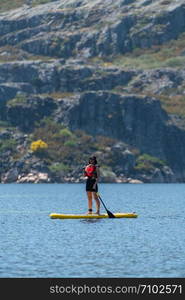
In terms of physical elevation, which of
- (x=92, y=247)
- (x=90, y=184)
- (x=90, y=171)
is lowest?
(x=90, y=184)

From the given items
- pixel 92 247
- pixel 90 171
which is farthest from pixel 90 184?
pixel 92 247

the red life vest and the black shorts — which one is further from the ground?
the red life vest

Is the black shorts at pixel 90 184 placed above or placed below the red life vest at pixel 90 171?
below

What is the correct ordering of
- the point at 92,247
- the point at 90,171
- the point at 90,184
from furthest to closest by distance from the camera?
the point at 90,184 → the point at 90,171 → the point at 92,247

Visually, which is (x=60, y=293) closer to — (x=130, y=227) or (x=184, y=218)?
(x=130, y=227)

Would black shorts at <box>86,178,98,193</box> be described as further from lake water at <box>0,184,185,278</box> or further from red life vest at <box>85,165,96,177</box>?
lake water at <box>0,184,185,278</box>

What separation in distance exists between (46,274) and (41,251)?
32.3 ft

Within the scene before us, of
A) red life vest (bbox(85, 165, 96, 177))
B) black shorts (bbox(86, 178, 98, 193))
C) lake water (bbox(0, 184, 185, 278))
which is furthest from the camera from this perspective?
red life vest (bbox(85, 165, 96, 177))

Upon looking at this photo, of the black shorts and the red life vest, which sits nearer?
the black shorts

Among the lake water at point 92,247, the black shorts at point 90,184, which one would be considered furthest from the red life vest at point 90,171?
the lake water at point 92,247

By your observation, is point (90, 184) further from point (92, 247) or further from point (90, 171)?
point (92, 247)

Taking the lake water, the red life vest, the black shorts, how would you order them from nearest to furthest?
the lake water → the black shorts → the red life vest

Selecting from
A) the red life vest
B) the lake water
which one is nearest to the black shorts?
the red life vest

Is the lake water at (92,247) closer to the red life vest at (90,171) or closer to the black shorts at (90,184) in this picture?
the black shorts at (90,184)
